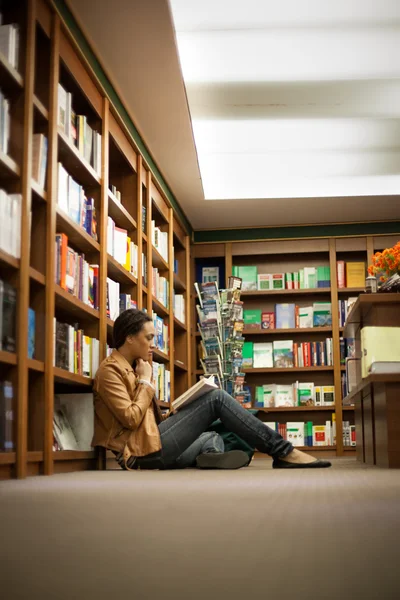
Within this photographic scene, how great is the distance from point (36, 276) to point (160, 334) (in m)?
2.95

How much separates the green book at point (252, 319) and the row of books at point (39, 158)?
4.66 m

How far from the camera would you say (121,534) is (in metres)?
1.32

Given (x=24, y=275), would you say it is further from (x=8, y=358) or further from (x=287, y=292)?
(x=287, y=292)

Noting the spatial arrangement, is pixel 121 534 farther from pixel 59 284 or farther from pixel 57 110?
pixel 57 110

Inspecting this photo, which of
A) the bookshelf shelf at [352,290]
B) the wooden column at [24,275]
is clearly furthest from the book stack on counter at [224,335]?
the wooden column at [24,275]

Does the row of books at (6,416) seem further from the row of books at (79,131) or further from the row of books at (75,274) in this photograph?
the row of books at (79,131)

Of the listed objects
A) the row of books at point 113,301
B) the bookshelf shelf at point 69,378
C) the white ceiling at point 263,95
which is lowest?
the bookshelf shelf at point 69,378

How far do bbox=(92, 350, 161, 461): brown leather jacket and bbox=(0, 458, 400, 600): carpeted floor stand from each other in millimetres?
Result: 1559

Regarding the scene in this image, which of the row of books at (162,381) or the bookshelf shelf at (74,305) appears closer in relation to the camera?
the bookshelf shelf at (74,305)

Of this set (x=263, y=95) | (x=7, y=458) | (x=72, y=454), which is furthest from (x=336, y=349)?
(x=7, y=458)

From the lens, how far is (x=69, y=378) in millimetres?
3660

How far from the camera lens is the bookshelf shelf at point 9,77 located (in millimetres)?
2975

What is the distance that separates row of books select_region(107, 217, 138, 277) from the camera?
4.64 m

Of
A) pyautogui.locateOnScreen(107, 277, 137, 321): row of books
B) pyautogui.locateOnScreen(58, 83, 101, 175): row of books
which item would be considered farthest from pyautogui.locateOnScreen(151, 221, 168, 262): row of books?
pyautogui.locateOnScreen(58, 83, 101, 175): row of books
